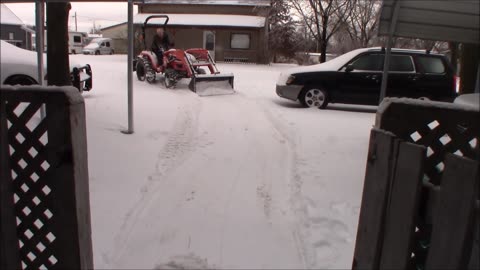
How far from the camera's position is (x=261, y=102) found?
39.2 ft

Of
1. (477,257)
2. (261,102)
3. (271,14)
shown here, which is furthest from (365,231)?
(271,14)

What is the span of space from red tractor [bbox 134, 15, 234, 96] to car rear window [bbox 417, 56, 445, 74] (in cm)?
526

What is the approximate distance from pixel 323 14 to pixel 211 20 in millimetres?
9067

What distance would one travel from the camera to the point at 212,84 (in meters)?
13.0

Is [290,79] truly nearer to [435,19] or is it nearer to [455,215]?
[435,19]

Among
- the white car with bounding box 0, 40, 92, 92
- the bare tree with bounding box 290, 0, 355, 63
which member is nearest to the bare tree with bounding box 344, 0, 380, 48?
the bare tree with bounding box 290, 0, 355, 63

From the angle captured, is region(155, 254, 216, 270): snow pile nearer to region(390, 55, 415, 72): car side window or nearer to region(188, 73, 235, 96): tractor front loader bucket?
region(390, 55, 415, 72): car side window

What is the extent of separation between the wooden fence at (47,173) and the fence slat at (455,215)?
167 centimetres

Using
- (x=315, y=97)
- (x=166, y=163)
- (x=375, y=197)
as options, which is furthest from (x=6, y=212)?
(x=315, y=97)

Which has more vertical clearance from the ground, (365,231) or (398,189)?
(398,189)

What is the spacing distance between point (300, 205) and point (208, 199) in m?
1.00

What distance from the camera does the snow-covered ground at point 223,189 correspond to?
3.76m

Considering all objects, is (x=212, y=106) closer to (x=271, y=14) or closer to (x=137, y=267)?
(x=137, y=267)

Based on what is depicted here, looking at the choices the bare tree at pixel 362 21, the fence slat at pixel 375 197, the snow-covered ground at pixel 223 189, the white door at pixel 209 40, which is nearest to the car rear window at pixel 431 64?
the snow-covered ground at pixel 223 189
